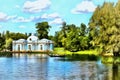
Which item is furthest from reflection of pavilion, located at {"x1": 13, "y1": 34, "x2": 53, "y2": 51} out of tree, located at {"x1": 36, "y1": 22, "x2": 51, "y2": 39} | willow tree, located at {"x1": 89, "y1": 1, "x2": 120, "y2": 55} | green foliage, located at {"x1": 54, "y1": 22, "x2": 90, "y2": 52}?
willow tree, located at {"x1": 89, "y1": 1, "x2": 120, "y2": 55}

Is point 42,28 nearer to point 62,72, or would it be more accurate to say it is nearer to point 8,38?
point 8,38

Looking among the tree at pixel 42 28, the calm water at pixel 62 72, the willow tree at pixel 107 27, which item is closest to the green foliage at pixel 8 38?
the tree at pixel 42 28

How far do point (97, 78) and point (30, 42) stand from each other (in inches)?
4753

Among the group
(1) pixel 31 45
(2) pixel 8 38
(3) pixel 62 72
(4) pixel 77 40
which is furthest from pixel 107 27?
(2) pixel 8 38

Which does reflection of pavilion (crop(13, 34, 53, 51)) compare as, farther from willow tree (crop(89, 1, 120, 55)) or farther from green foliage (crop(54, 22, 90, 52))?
willow tree (crop(89, 1, 120, 55))

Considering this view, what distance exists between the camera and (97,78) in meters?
34.2

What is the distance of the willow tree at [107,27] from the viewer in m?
53.1

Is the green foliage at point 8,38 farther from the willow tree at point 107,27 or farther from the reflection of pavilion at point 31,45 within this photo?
the willow tree at point 107,27

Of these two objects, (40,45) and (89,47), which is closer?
(89,47)

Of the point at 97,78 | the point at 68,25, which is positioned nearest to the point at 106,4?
the point at 97,78

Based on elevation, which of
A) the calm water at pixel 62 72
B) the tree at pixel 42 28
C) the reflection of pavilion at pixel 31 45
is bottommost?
the calm water at pixel 62 72

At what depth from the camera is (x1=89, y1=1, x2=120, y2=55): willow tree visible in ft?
174

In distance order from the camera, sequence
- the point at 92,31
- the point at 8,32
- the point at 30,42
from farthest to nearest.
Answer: the point at 8,32 < the point at 30,42 < the point at 92,31

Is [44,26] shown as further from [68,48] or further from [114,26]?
[114,26]
